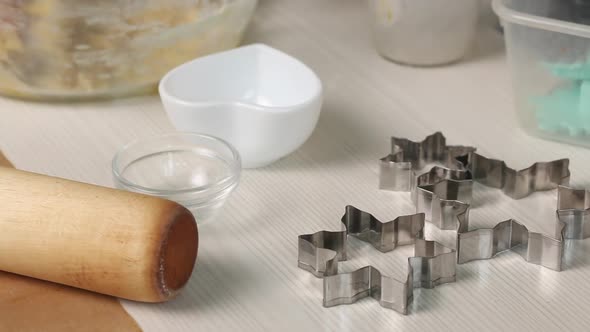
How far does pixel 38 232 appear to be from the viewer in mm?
597

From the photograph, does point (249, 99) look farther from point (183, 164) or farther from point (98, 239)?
point (98, 239)

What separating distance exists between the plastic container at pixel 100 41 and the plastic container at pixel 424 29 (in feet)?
0.41

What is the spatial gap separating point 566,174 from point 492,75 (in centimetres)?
20

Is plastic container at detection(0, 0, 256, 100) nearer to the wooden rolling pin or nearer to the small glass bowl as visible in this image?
the small glass bowl

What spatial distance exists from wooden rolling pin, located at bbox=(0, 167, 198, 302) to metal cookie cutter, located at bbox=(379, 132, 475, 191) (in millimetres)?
175

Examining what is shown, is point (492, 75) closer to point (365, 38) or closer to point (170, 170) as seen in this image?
point (365, 38)

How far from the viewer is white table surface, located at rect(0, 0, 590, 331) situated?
0.60 meters

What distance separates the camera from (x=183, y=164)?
74 centimetres

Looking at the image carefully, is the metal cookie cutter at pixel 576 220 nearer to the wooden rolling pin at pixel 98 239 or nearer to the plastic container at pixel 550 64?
the plastic container at pixel 550 64

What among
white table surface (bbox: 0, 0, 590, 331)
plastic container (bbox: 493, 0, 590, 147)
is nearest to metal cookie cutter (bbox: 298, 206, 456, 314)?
white table surface (bbox: 0, 0, 590, 331)

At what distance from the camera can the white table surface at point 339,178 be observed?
604 millimetres

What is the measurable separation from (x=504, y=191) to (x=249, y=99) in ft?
0.71

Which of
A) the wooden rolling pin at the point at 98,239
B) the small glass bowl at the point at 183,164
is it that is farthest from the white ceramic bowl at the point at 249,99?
the wooden rolling pin at the point at 98,239

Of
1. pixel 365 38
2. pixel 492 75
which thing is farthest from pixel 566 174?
pixel 365 38
